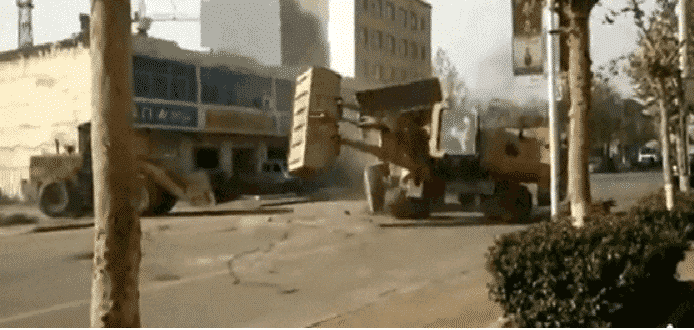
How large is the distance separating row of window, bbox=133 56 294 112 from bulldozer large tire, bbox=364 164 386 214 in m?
13.8

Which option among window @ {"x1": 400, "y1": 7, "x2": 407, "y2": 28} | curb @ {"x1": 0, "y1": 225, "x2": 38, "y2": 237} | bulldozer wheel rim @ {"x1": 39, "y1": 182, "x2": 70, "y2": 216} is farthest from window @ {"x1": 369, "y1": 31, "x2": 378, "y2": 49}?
curb @ {"x1": 0, "y1": 225, "x2": 38, "y2": 237}

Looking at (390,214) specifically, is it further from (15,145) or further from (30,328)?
(15,145)

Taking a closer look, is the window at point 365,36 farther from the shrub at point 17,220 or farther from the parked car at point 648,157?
the shrub at point 17,220

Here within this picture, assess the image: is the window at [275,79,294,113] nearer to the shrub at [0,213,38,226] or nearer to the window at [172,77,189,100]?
the window at [172,77,189,100]

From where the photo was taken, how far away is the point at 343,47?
60.7m

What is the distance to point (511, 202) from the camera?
17.6 meters

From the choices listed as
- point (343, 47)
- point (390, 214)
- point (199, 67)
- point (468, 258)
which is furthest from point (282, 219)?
point (343, 47)

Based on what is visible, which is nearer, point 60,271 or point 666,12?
point 60,271

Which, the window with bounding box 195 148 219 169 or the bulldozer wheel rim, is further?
Answer: the window with bounding box 195 148 219 169

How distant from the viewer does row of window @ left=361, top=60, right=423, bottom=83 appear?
61.6m

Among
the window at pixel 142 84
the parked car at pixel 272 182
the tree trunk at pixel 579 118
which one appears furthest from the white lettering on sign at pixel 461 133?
the tree trunk at pixel 579 118

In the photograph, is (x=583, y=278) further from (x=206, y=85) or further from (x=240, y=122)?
(x=240, y=122)

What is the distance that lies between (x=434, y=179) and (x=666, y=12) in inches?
269

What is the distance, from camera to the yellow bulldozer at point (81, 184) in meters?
19.8
